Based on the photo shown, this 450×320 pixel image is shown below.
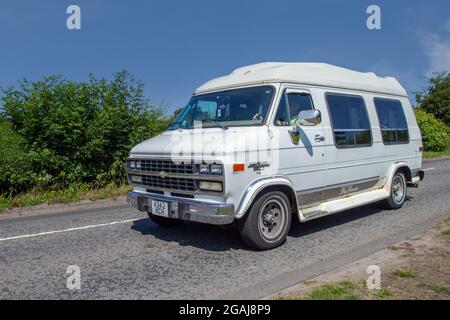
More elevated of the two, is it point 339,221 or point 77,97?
point 77,97

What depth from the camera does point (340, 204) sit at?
20.5 ft

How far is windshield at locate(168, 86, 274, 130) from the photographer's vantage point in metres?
5.34

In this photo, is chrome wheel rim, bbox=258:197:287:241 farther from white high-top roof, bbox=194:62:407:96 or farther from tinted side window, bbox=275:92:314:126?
white high-top roof, bbox=194:62:407:96

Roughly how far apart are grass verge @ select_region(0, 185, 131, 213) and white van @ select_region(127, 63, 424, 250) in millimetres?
4304

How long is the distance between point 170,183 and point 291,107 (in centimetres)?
209

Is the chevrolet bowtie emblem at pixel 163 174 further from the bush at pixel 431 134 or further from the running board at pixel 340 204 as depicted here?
the bush at pixel 431 134

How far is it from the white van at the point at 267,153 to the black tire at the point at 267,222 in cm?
1

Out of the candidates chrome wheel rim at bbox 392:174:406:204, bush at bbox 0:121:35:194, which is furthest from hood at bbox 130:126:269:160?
bush at bbox 0:121:35:194
